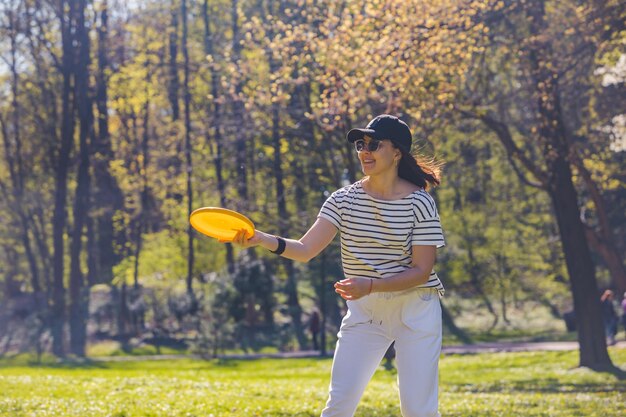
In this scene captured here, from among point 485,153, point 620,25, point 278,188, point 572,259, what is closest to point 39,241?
point 278,188

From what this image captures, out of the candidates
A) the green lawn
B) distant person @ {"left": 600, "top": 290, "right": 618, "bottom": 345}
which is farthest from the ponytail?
distant person @ {"left": 600, "top": 290, "right": 618, "bottom": 345}

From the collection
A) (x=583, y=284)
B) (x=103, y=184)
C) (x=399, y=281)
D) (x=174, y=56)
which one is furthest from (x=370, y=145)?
(x=103, y=184)

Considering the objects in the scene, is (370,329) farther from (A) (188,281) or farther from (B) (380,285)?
(A) (188,281)

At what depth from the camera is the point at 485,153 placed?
31.3m

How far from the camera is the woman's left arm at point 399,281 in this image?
Result: 207 inches

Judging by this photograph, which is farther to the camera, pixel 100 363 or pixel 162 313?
pixel 162 313

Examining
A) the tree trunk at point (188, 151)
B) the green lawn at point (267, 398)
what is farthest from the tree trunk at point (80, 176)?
the green lawn at point (267, 398)

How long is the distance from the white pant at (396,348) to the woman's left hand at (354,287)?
0.29m

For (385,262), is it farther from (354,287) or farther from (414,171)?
(414,171)

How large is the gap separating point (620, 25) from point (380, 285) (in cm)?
1061

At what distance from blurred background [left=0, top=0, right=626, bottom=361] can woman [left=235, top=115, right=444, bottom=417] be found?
377 inches

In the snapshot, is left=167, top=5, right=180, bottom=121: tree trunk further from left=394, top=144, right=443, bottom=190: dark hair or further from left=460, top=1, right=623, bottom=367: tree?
left=394, top=144, right=443, bottom=190: dark hair

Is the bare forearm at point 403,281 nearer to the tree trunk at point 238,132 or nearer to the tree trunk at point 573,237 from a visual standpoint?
the tree trunk at point 573,237

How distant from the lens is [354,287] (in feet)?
17.2
